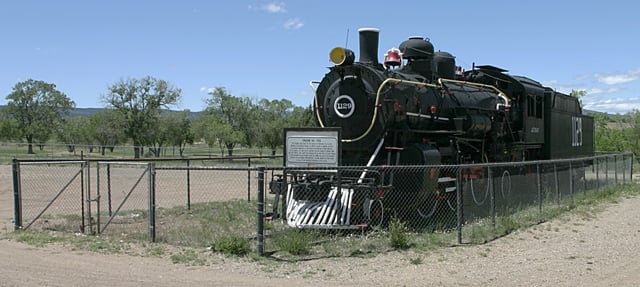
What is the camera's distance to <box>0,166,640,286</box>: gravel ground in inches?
305

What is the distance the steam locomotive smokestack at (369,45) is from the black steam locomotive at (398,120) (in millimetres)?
22

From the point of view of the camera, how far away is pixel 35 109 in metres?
74.1

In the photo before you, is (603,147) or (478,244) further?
(603,147)

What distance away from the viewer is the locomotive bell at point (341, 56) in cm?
1221

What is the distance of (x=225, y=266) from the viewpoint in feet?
28.2

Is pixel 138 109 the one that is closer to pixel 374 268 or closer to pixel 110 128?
pixel 110 128

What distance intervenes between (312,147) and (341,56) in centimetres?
202

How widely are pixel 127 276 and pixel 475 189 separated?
9.00m

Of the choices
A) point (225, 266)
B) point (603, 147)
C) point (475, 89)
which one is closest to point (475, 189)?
point (475, 89)

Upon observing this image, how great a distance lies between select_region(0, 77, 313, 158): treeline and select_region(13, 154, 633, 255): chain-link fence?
33148 millimetres

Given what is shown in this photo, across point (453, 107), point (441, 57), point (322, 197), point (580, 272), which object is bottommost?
point (580, 272)

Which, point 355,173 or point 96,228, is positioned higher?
point 355,173

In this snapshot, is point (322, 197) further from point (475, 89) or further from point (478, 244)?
point (475, 89)

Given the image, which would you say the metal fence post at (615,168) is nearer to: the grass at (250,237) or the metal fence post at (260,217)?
the grass at (250,237)
